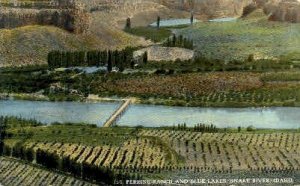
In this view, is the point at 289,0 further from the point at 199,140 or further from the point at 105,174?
the point at 105,174

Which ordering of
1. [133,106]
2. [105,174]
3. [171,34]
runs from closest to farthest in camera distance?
[105,174], [133,106], [171,34]

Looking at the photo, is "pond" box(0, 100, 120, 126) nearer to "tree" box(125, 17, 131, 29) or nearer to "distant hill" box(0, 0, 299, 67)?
"distant hill" box(0, 0, 299, 67)

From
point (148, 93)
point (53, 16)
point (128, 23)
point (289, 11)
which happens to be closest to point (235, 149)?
point (148, 93)

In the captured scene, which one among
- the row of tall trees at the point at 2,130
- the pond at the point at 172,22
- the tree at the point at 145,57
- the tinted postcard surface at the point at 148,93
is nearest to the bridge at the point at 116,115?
the tinted postcard surface at the point at 148,93

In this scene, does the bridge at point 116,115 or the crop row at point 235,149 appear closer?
the crop row at point 235,149

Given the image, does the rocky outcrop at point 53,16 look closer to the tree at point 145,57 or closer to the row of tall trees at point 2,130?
the tree at point 145,57

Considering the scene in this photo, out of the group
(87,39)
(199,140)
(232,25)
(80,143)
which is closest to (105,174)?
(80,143)
